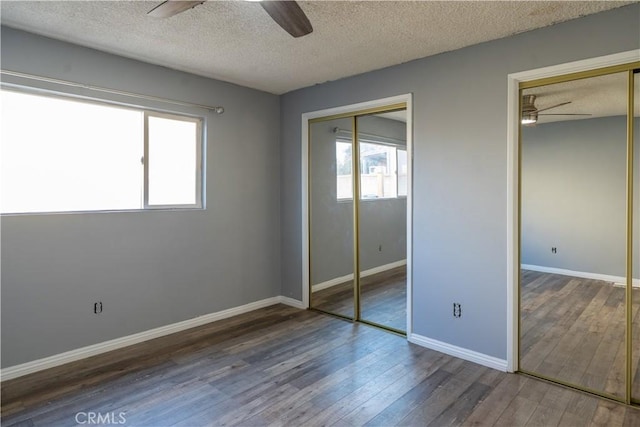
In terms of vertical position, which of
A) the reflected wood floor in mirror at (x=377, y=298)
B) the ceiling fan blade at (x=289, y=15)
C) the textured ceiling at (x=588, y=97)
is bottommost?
the reflected wood floor in mirror at (x=377, y=298)

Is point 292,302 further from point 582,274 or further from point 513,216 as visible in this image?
point 582,274

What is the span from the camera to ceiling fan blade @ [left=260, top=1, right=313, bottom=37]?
5.87 feet

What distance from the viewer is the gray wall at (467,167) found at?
8.72 feet

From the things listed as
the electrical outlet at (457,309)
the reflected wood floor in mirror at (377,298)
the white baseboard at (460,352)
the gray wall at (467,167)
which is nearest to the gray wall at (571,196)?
the gray wall at (467,167)

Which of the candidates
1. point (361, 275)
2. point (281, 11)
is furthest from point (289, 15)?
point (361, 275)

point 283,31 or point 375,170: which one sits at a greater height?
point 283,31

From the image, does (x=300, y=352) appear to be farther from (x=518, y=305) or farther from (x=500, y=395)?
(x=518, y=305)

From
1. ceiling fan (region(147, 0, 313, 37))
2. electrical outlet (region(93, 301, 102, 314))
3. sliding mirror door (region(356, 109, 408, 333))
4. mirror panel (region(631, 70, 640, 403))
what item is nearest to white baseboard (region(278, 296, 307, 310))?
sliding mirror door (region(356, 109, 408, 333))

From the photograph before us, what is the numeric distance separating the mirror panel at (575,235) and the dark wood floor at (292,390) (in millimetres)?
349

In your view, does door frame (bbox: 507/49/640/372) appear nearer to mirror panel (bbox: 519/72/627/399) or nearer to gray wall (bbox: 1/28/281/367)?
mirror panel (bbox: 519/72/627/399)

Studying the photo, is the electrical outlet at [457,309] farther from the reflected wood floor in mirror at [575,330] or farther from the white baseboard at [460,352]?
the reflected wood floor in mirror at [575,330]

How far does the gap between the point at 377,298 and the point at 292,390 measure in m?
1.54

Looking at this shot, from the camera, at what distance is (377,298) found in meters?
3.85

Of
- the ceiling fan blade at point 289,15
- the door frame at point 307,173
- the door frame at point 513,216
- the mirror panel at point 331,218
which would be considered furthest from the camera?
the mirror panel at point 331,218
